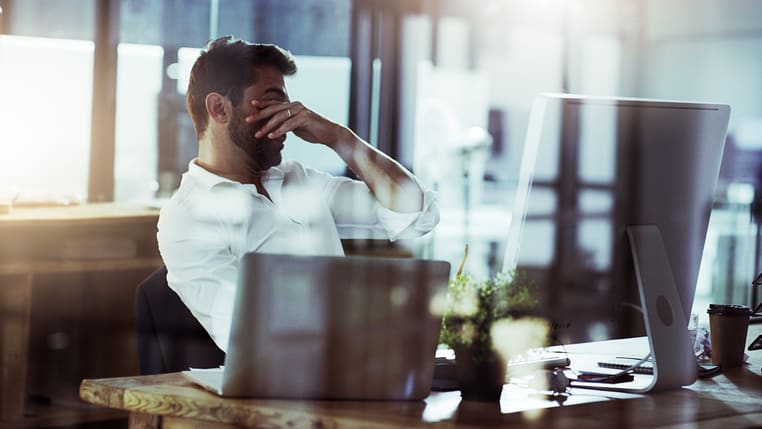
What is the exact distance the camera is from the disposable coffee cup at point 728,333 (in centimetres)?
200

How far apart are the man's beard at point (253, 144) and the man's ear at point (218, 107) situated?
3cm

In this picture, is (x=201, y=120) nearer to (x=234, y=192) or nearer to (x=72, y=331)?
(x=234, y=192)

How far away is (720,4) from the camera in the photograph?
7234 millimetres

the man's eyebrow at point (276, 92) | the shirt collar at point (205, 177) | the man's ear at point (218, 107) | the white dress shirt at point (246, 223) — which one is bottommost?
the white dress shirt at point (246, 223)

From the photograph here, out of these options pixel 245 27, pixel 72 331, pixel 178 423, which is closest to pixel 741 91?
pixel 245 27

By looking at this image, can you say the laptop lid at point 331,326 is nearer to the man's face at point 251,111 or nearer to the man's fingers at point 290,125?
the man's fingers at point 290,125

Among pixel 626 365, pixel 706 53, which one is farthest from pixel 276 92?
pixel 706 53

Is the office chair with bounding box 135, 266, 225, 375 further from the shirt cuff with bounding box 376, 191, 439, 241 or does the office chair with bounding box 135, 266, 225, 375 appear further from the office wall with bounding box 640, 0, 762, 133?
the office wall with bounding box 640, 0, 762, 133

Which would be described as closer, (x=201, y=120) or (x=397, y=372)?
(x=397, y=372)

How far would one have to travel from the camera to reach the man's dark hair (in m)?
2.50

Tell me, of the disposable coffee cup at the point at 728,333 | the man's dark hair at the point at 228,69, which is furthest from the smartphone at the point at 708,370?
the man's dark hair at the point at 228,69

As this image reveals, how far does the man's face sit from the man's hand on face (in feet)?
0.36

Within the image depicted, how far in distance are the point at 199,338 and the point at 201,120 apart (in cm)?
73

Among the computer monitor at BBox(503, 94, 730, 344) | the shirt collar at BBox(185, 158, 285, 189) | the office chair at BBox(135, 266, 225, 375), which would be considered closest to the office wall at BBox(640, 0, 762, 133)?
the shirt collar at BBox(185, 158, 285, 189)
